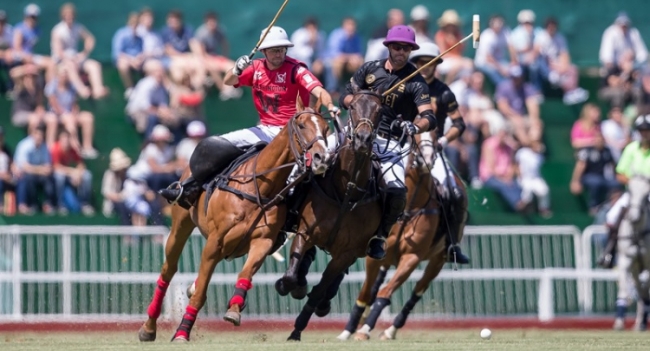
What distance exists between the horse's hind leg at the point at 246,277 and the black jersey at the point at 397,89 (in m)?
1.65

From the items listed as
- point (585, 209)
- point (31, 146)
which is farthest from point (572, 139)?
point (31, 146)

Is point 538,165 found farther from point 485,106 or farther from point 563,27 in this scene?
point 563,27

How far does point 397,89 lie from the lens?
12570mm

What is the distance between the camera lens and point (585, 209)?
21.1 m

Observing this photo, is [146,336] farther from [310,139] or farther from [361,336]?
[310,139]

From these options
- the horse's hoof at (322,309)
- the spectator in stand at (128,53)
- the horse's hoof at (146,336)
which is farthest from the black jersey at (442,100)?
the spectator in stand at (128,53)

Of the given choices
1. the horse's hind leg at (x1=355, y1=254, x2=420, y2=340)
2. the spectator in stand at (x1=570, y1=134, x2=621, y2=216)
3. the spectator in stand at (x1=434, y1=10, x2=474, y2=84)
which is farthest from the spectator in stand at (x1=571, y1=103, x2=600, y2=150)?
the horse's hind leg at (x1=355, y1=254, x2=420, y2=340)

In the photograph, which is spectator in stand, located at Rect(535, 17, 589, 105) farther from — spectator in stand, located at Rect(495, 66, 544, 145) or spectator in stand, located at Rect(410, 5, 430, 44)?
spectator in stand, located at Rect(410, 5, 430, 44)

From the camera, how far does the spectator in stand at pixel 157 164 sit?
1853 cm

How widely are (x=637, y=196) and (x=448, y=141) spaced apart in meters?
4.21

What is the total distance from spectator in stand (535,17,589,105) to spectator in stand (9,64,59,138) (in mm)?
7944

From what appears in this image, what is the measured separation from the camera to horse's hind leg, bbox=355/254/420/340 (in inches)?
535

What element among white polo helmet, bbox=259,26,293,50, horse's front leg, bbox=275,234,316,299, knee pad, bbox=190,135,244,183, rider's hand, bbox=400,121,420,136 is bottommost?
horse's front leg, bbox=275,234,316,299

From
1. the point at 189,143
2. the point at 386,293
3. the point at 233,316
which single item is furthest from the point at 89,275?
the point at 233,316
